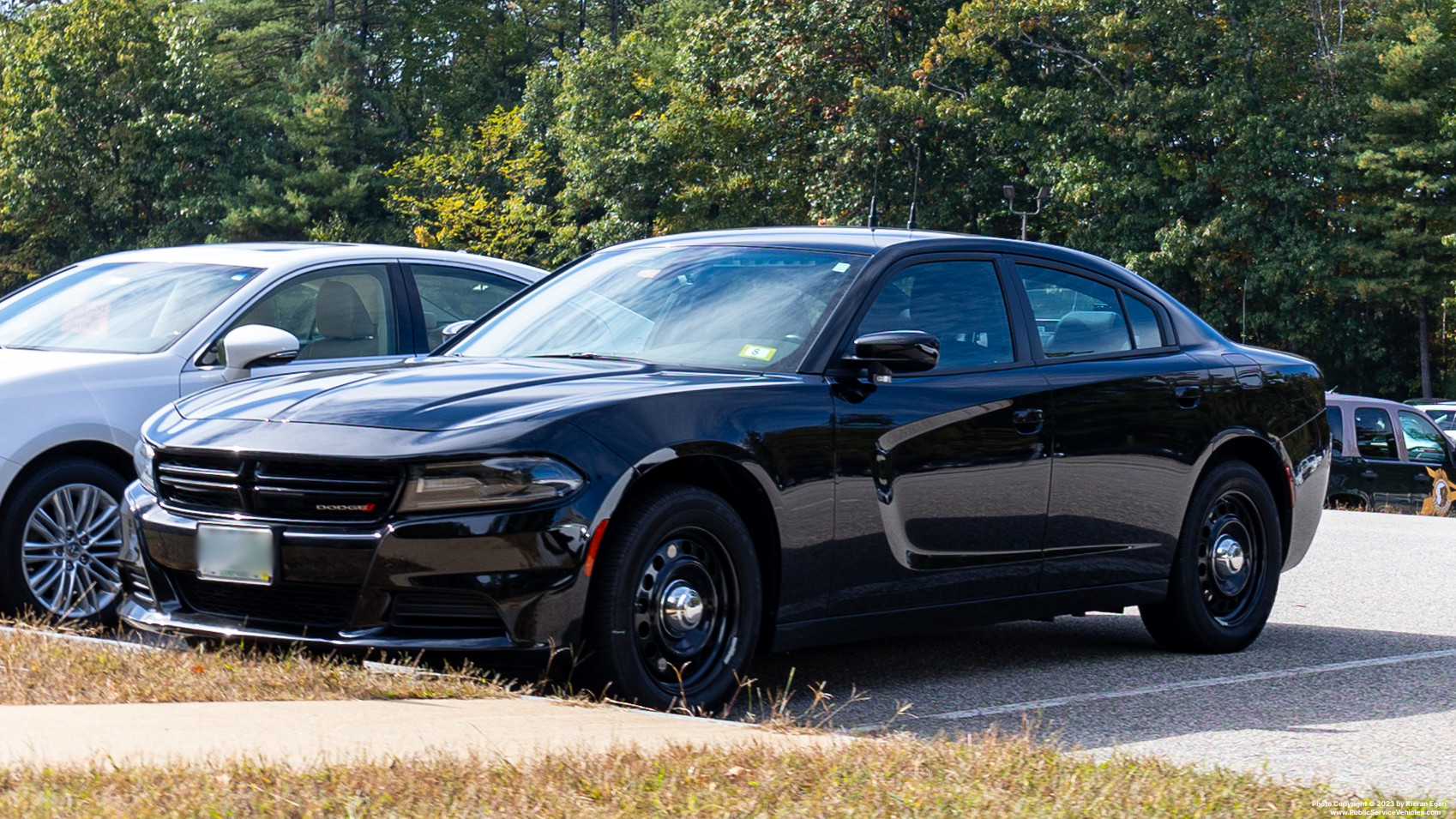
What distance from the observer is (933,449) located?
19.6 feet

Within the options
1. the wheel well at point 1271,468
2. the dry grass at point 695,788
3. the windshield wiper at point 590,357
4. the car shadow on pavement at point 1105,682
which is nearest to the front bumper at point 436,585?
the dry grass at point 695,788

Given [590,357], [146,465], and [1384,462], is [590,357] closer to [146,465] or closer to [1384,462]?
[146,465]

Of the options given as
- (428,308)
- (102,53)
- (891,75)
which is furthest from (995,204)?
(428,308)

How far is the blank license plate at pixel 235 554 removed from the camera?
16.3 ft

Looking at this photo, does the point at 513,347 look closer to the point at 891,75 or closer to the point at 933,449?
the point at 933,449

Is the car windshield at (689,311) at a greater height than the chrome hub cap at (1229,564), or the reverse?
the car windshield at (689,311)

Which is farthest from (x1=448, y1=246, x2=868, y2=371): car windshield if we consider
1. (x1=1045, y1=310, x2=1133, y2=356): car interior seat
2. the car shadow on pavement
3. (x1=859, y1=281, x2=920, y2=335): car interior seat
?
the car shadow on pavement

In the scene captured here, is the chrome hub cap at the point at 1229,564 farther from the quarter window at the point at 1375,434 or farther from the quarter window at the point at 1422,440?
the quarter window at the point at 1422,440

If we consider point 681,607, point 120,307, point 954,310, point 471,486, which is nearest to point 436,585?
point 471,486

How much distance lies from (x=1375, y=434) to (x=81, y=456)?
1830 cm

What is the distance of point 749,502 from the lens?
5438 mm

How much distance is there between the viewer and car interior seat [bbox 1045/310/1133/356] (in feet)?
22.4

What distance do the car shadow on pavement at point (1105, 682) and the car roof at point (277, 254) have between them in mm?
2651

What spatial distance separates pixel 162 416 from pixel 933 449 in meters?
2.65
